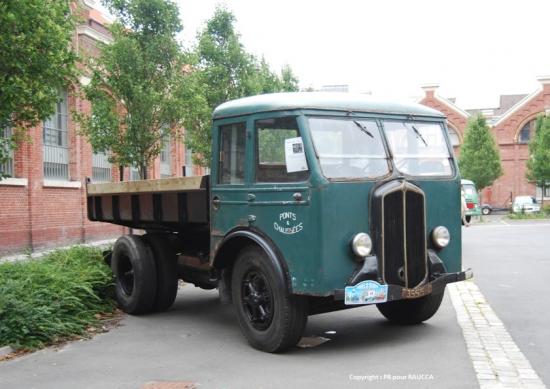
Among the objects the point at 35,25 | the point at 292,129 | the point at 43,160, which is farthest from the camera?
the point at 43,160

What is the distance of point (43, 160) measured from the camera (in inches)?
734

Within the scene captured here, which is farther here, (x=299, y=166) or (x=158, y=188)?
(x=158, y=188)

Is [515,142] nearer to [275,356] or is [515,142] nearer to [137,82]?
[137,82]

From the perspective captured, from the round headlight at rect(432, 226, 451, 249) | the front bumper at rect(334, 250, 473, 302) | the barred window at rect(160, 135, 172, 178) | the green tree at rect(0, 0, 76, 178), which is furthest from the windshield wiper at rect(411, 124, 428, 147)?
the barred window at rect(160, 135, 172, 178)

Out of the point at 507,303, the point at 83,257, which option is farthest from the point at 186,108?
the point at 507,303

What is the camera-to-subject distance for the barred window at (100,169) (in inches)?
861

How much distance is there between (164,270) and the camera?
27.6 feet

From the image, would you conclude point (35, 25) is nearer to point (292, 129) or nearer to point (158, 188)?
point (158, 188)

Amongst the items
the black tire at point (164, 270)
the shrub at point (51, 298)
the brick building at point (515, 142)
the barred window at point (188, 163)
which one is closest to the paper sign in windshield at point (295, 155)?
the black tire at point (164, 270)

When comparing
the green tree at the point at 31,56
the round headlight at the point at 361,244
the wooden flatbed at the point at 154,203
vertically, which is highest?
the green tree at the point at 31,56

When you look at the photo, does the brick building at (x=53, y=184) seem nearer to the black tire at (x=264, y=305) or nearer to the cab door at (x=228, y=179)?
the cab door at (x=228, y=179)

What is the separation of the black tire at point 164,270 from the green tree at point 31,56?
259 centimetres

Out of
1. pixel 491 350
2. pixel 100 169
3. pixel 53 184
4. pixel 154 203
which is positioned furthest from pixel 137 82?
pixel 491 350

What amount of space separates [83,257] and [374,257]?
534 centimetres
